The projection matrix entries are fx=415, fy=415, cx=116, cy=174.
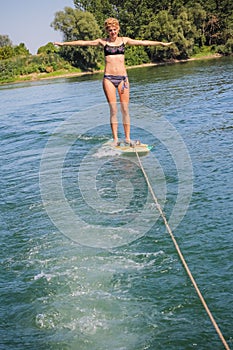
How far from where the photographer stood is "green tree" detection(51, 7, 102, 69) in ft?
210

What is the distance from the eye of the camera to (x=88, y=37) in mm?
65500

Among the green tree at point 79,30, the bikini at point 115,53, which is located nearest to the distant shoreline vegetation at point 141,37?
the green tree at point 79,30

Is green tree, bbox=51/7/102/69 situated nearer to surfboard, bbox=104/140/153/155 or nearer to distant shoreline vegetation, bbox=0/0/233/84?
distant shoreline vegetation, bbox=0/0/233/84

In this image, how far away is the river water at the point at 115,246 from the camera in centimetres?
397

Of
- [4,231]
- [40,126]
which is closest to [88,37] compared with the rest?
[40,126]

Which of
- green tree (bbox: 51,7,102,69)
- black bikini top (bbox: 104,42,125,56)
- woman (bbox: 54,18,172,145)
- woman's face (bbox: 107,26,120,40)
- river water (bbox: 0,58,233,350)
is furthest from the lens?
green tree (bbox: 51,7,102,69)

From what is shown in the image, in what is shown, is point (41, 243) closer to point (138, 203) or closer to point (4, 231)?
point (4, 231)

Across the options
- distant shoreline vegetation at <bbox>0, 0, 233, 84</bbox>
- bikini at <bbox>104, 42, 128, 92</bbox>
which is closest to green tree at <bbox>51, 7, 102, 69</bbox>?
distant shoreline vegetation at <bbox>0, 0, 233, 84</bbox>

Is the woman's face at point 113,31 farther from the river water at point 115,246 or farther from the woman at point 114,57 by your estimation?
the river water at point 115,246

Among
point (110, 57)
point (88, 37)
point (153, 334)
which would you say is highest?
point (88, 37)

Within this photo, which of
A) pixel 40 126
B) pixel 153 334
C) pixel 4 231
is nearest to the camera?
pixel 153 334

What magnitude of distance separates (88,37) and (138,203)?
62.6 meters

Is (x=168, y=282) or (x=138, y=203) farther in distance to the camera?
(x=138, y=203)

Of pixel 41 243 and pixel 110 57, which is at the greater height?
pixel 110 57
